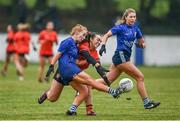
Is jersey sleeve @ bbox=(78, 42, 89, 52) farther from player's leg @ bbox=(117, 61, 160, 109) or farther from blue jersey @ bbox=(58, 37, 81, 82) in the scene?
player's leg @ bbox=(117, 61, 160, 109)

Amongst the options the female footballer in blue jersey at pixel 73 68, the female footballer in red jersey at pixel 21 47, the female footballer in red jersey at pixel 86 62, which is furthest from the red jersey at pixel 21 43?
the female footballer in blue jersey at pixel 73 68

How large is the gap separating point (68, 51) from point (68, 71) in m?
0.41

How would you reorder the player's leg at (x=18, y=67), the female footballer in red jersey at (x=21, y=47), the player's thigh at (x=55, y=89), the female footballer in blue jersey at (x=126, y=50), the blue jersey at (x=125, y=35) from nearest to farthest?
the player's thigh at (x=55, y=89) → the female footballer in blue jersey at (x=126, y=50) → the blue jersey at (x=125, y=35) → the player's leg at (x=18, y=67) → the female footballer in red jersey at (x=21, y=47)

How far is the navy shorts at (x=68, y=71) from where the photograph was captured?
16188 millimetres

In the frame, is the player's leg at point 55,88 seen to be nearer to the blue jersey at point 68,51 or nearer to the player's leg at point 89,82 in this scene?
the blue jersey at point 68,51

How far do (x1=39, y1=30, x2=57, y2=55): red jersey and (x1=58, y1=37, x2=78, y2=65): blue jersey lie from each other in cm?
1415

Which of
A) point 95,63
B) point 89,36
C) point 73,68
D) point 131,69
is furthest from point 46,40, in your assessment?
point 95,63

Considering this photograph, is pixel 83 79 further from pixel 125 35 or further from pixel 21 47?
pixel 21 47

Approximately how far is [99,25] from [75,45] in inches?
1231

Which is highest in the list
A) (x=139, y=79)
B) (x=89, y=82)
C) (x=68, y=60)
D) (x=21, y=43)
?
(x=68, y=60)

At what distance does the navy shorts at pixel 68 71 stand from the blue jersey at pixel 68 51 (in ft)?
0.29

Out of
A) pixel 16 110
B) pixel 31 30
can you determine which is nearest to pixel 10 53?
pixel 31 30

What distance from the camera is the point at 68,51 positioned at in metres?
16.3

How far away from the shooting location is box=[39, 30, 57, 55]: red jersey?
3056 cm
